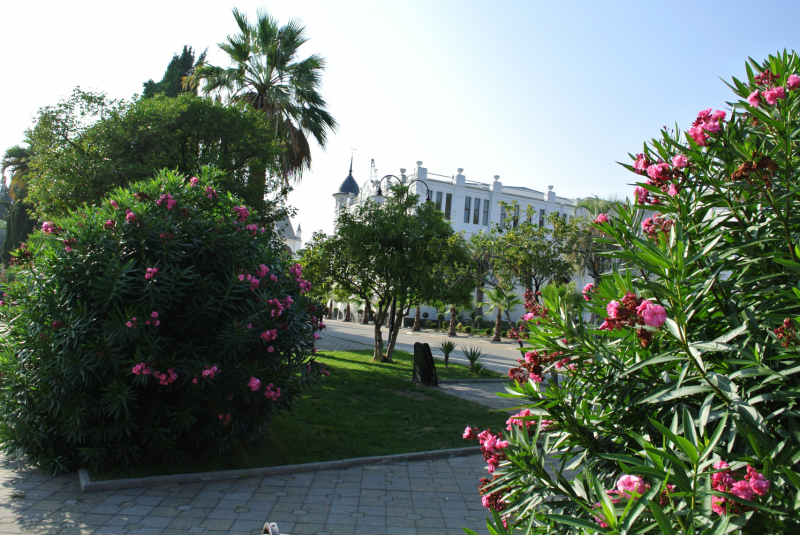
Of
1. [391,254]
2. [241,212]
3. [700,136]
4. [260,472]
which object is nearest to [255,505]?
[260,472]

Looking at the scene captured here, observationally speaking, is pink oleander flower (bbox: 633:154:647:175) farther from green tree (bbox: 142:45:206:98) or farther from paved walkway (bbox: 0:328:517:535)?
green tree (bbox: 142:45:206:98)

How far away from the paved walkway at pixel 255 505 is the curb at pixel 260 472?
0.10m

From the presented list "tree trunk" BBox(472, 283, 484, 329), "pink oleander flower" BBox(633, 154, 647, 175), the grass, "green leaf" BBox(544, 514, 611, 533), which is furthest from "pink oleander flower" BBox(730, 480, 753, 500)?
"tree trunk" BBox(472, 283, 484, 329)

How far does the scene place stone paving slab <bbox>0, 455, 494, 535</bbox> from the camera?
174 inches

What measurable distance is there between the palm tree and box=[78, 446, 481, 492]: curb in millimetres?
11689

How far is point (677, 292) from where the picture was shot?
1941mm

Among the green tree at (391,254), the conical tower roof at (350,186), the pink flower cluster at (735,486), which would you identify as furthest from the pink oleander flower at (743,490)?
the conical tower roof at (350,186)

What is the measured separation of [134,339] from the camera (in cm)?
536

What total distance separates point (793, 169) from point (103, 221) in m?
6.27

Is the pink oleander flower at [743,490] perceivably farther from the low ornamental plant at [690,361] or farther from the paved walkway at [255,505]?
the paved walkway at [255,505]

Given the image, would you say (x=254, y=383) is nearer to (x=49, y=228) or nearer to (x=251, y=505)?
(x=251, y=505)

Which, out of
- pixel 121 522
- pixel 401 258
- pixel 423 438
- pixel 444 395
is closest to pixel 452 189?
pixel 401 258

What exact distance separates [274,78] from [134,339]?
1346cm

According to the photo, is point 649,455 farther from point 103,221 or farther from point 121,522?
point 103,221
